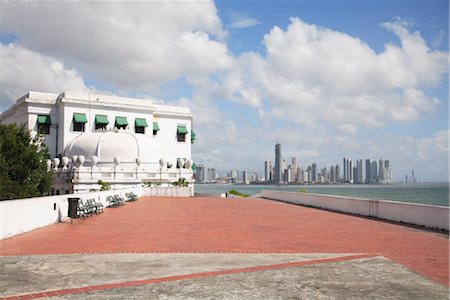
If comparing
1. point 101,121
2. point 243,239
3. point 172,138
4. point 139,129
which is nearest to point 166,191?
point 101,121

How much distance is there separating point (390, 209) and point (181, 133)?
50.2m

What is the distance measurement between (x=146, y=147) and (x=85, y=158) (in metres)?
7.65

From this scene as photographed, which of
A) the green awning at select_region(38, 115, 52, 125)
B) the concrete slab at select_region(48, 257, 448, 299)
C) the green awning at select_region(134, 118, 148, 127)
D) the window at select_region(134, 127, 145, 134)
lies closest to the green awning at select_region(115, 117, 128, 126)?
the green awning at select_region(134, 118, 148, 127)

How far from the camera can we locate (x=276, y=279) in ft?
24.8

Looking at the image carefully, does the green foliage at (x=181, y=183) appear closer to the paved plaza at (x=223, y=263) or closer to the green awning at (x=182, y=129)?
the green awning at (x=182, y=129)

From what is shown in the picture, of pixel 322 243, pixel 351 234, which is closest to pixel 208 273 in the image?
pixel 322 243

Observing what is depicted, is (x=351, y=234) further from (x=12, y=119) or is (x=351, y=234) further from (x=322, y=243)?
(x=12, y=119)

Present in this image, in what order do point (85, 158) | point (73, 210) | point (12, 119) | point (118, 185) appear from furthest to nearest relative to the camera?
point (12, 119) → point (85, 158) → point (118, 185) → point (73, 210)

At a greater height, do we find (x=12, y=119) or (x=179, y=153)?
(x=12, y=119)

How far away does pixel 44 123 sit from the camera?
56.8 metres

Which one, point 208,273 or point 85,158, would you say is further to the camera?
point 85,158

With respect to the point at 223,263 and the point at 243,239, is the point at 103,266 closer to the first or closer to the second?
the point at 223,263

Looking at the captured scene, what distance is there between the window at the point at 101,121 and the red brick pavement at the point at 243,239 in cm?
4208

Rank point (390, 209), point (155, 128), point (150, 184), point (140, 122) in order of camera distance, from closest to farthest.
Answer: point (390, 209)
point (150, 184)
point (140, 122)
point (155, 128)
